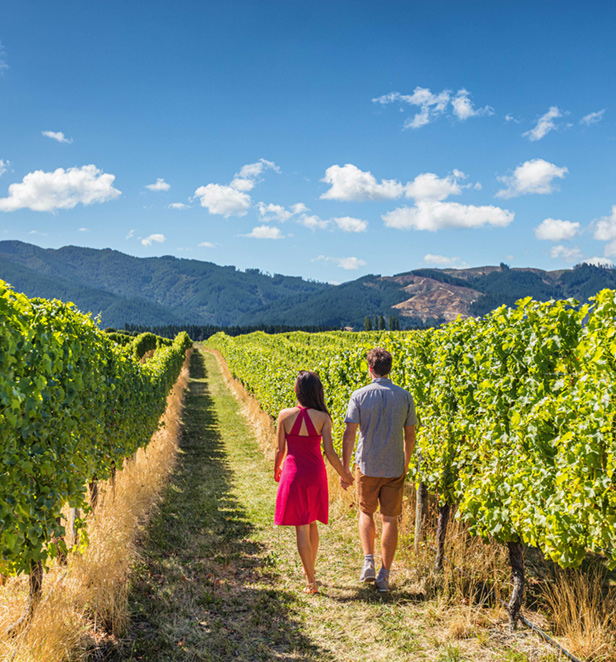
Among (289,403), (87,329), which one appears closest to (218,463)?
(289,403)

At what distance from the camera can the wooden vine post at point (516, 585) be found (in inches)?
159

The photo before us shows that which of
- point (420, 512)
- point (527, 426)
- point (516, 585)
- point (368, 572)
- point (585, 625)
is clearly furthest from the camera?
point (420, 512)

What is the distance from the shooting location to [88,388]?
5238mm

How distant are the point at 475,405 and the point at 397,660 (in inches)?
91.9

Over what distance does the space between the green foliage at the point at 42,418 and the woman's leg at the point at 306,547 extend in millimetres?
2049

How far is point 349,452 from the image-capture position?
467 centimetres

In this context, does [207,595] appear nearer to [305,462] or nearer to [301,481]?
[301,481]

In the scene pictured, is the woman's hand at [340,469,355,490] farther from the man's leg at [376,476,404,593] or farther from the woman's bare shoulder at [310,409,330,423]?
the woman's bare shoulder at [310,409,330,423]

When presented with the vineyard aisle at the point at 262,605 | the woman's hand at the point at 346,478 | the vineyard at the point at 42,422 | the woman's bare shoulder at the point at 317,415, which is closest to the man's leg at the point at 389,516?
the vineyard aisle at the point at 262,605

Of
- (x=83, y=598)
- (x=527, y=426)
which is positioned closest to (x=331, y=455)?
(x=527, y=426)

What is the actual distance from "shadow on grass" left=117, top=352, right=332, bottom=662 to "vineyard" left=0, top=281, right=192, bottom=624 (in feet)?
3.51

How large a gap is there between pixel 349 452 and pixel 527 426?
Result: 65.5 inches

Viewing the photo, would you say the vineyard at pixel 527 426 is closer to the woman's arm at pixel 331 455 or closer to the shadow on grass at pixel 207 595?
the woman's arm at pixel 331 455

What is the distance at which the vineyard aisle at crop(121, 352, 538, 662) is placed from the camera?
12.6 feet
